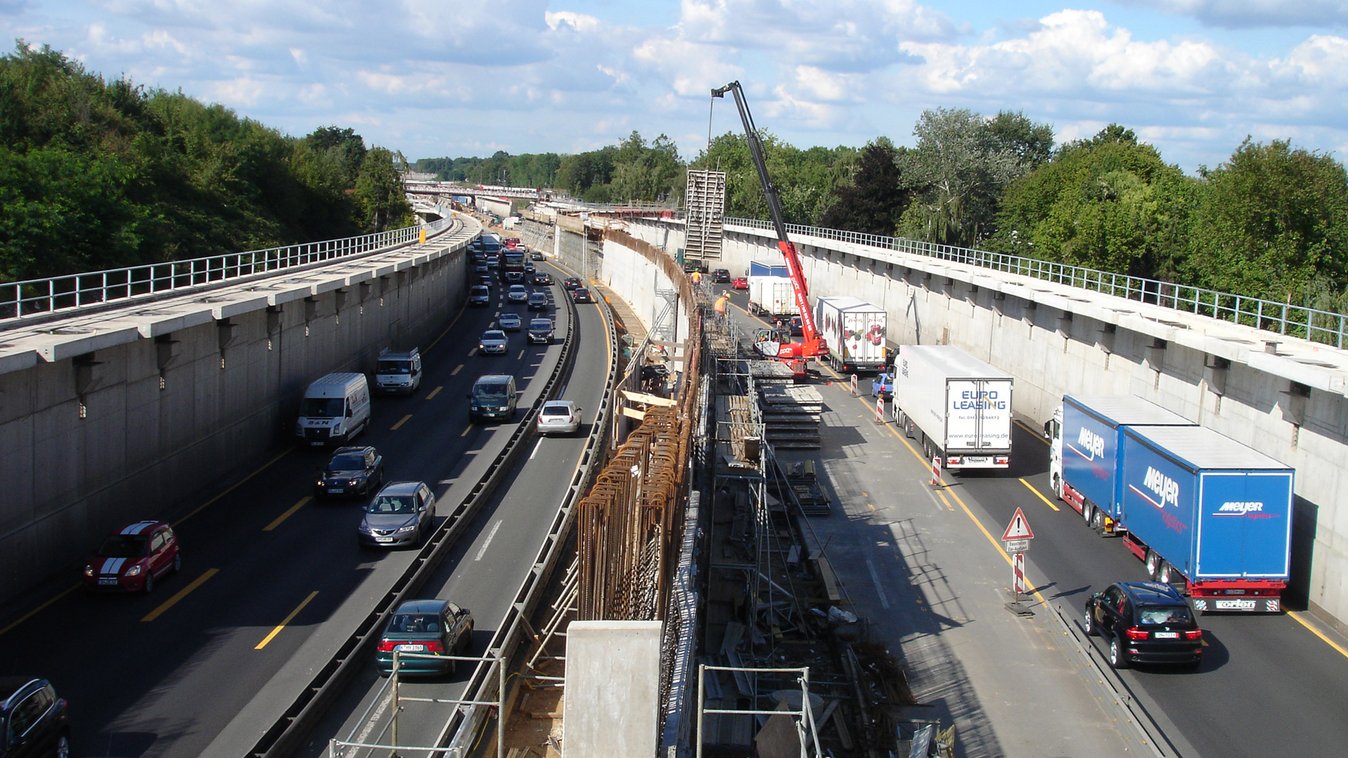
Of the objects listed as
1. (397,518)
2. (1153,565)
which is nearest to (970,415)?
(1153,565)

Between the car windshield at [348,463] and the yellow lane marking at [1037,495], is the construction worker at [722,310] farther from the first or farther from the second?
the car windshield at [348,463]

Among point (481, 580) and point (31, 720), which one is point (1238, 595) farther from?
point (31, 720)

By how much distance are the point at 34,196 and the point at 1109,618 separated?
138 feet

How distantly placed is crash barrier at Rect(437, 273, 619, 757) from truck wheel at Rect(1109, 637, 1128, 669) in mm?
10905

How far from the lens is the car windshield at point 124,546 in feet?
78.9

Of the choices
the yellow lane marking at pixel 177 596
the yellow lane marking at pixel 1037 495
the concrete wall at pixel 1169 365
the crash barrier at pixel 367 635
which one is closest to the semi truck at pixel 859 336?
the concrete wall at pixel 1169 365

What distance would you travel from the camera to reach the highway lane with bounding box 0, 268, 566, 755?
18438 mm

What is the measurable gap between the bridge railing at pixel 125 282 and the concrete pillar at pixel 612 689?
20009mm

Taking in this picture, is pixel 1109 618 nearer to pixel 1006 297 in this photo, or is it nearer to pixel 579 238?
pixel 1006 297

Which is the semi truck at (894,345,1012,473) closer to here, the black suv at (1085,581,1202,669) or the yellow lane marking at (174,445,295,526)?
the black suv at (1085,581,1202,669)

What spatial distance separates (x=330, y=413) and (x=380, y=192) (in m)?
81.7

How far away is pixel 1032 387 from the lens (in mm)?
46094

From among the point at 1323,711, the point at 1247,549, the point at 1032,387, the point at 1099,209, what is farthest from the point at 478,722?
the point at 1099,209

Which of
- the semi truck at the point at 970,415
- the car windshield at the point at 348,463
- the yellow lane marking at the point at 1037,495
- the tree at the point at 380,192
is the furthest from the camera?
the tree at the point at 380,192
